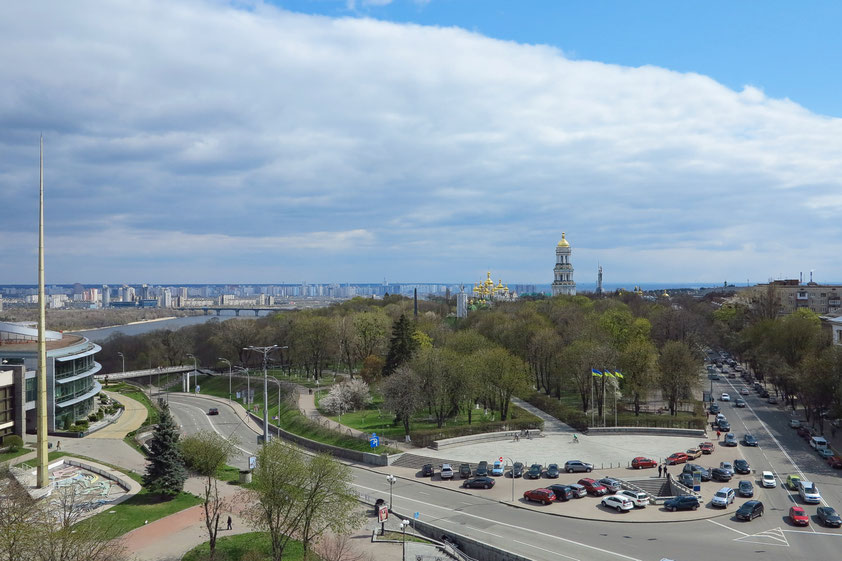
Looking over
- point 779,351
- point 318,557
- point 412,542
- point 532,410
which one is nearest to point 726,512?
point 412,542

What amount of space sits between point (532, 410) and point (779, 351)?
29634mm

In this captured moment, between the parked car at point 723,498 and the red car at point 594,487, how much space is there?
621 centimetres

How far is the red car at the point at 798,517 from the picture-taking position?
1258 inches

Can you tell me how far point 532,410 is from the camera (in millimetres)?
65625

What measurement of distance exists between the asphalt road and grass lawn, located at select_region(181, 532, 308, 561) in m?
8.18

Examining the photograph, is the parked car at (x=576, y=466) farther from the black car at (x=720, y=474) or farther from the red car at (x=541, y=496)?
the black car at (x=720, y=474)

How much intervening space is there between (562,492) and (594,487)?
95.0 inches

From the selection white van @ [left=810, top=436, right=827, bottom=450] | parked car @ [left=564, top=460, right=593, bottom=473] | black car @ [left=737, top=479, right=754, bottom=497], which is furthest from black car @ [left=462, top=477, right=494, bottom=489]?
white van @ [left=810, top=436, right=827, bottom=450]

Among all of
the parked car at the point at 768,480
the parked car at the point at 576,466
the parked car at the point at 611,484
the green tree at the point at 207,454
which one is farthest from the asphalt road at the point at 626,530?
the green tree at the point at 207,454

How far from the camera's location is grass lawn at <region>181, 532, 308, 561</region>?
27969 millimetres

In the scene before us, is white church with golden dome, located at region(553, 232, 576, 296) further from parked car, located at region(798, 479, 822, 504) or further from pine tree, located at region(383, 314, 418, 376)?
parked car, located at region(798, 479, 822, 504)

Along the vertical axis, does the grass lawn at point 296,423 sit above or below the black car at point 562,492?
below

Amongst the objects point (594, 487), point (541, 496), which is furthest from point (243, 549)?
point (594, 487)

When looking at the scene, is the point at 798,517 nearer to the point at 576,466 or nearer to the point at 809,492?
the point at 809,492
